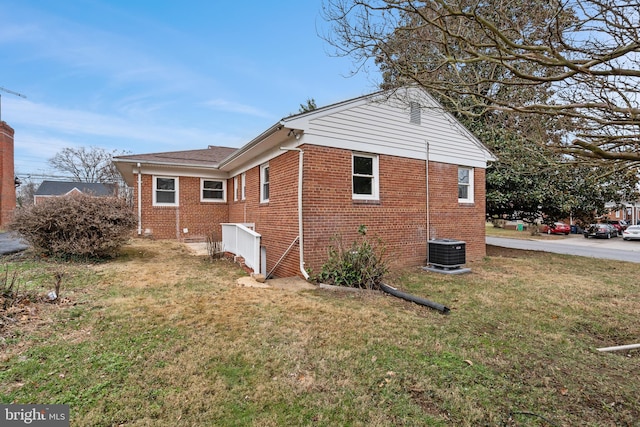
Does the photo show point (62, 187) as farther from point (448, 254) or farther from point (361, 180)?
point (448, 254)

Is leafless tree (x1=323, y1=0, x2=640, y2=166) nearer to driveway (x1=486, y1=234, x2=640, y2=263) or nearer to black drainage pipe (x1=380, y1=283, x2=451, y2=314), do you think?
black drainage pipe (x1=380, y1=283, x2=451, y2=314)

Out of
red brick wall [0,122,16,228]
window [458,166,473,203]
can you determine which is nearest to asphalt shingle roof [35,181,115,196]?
red brick wall [0,122,16,228]

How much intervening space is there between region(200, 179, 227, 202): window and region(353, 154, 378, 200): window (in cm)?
857

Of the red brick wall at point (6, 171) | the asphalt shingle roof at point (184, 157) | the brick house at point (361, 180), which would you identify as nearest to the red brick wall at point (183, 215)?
the asphalt shingle roof at point (184, 157)

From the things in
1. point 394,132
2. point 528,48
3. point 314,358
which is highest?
point 394,132

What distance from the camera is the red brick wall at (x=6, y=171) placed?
23.6m

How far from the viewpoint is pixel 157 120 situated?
22.1m

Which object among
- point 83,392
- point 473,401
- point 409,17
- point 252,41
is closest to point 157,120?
point 252,41

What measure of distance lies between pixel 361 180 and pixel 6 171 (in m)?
29.9

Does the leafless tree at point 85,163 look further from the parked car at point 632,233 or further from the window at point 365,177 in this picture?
the parked car at point 632,233

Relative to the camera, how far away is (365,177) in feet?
27.4

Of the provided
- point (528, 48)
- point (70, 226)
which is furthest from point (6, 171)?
point (528, 48)

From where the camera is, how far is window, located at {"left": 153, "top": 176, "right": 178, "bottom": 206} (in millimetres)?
13359

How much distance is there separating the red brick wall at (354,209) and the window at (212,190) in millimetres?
4003
